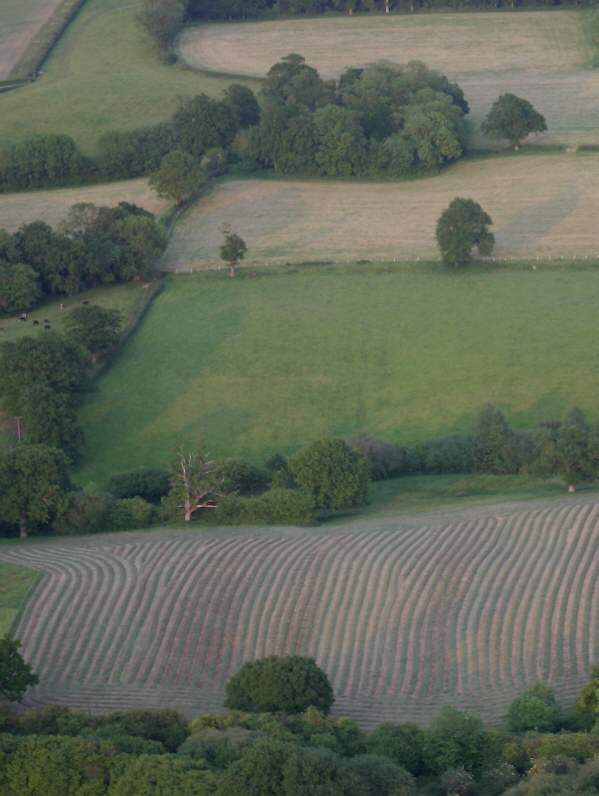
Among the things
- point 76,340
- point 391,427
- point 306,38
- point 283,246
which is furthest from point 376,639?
point 306,38

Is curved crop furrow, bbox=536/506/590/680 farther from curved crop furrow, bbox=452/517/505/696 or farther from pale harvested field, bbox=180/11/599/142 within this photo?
pale harvested field, bbox=180/11/599/142

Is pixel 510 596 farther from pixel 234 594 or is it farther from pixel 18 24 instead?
pixel 18 24

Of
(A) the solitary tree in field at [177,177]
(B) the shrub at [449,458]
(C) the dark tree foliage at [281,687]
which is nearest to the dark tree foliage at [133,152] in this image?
(A) the solitary tree in field at [177,177]

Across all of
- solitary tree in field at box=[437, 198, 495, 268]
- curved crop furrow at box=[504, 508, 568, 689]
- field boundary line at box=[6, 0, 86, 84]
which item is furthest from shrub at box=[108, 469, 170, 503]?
field boundary line at box=[6, 0, 86, 84]

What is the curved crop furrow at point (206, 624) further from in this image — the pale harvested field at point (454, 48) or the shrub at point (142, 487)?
the pale harvested field at point (454, 48)

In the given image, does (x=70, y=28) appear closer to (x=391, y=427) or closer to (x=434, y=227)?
(x=434, y=227)

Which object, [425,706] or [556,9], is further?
[556,9]
